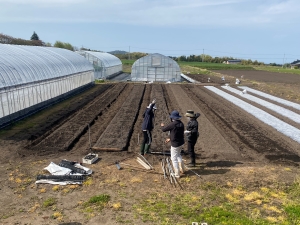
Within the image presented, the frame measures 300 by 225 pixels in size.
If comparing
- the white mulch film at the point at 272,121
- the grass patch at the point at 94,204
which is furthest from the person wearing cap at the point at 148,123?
the white mulch film at the point at 272,121

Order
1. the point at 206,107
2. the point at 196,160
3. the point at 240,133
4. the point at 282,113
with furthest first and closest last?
the point at 206,107 → the point at 282,113 → the point at 240,133 → the point at 196,160

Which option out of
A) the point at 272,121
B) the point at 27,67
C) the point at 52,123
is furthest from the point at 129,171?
the point at 27,67

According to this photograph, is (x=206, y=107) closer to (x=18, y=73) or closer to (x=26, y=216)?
(x=18, y=73)

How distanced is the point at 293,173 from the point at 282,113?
10104 mm

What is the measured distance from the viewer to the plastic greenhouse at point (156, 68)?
3947cm

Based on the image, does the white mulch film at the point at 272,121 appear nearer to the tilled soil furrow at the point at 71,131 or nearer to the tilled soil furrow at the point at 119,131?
the tilled soil furrow at the point at 119,131

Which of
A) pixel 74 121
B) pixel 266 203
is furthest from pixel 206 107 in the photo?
pixel 266 203

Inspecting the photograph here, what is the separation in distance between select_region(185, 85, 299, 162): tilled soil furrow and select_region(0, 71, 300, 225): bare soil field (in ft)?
0.13

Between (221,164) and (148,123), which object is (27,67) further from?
(221,164)

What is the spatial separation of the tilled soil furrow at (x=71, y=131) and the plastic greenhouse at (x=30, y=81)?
2.80 meters

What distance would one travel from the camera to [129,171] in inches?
334

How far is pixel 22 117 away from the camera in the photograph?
15258mm

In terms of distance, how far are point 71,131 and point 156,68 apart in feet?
91.8

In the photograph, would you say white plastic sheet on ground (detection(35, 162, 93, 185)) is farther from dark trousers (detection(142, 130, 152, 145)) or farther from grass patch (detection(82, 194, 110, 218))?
dark trousers (detection(142, 130, 152, 145))
